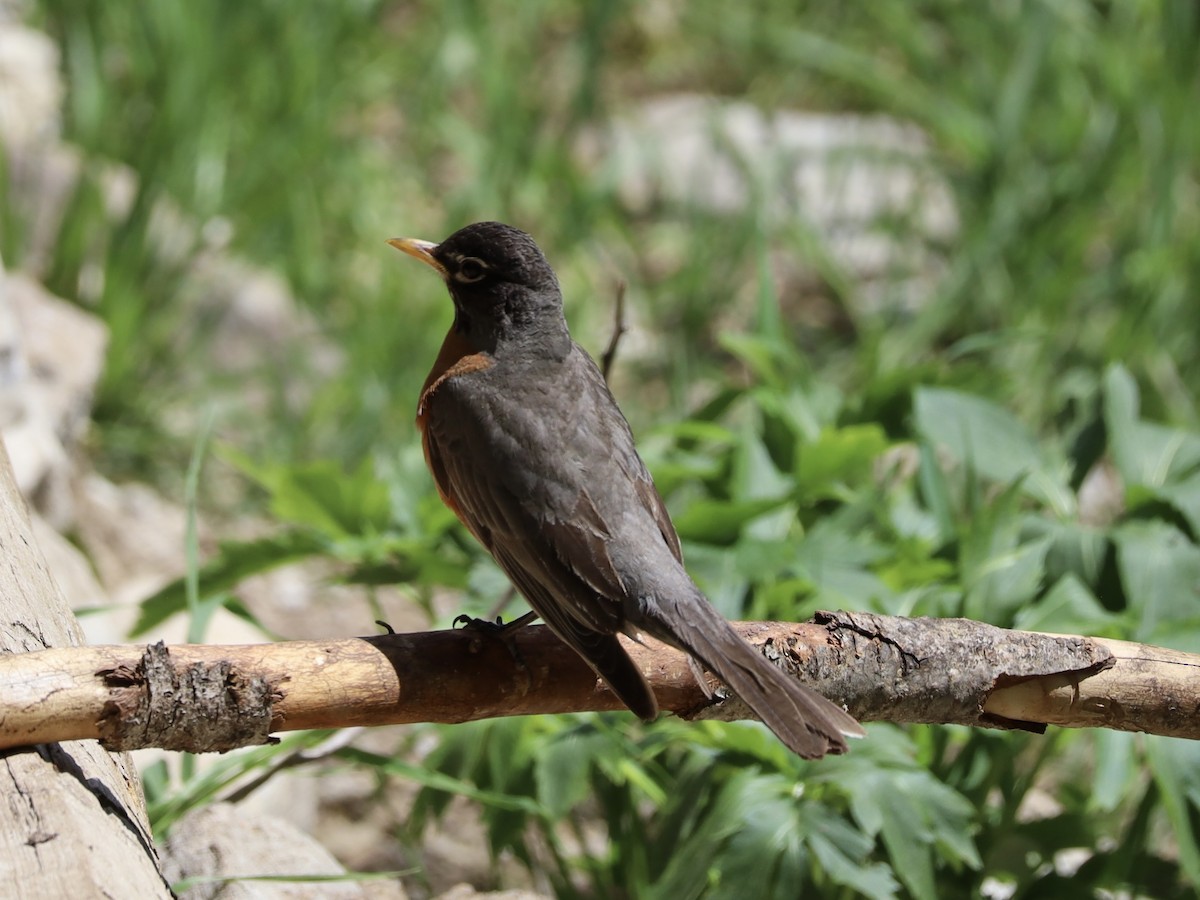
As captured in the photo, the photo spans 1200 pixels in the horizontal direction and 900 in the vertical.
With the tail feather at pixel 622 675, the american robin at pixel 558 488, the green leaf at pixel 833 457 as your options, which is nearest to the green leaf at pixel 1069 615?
the green leaf at pixel 833 457

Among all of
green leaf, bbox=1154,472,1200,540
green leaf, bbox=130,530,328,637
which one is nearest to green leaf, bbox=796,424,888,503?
green leaf, bbox=1154,472,1200,540

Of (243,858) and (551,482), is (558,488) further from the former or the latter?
(243,858)

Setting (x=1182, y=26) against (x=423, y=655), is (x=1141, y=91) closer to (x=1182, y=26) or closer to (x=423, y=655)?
(x=1182, y=26)

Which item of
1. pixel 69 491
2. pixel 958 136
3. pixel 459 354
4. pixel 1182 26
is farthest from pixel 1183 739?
pixel 1182 26

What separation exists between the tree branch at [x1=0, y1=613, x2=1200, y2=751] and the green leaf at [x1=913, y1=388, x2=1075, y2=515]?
1069 millimetres

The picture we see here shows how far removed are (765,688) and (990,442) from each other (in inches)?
67.5

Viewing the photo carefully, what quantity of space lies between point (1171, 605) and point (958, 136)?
4245 millimetres

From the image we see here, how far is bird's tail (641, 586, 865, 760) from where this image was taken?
2670mm

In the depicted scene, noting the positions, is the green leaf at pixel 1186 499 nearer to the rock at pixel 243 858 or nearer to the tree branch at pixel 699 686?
the tree branch at pixel 699 686

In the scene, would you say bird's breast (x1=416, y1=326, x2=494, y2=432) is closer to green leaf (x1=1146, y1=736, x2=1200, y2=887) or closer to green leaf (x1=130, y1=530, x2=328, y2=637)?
green leaf (x1=130, y1=530, x2=328, y2=637)

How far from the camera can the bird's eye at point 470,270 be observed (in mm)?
3922

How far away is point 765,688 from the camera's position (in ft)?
8.96

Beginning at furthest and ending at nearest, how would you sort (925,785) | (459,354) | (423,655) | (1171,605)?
(459,354)
(1171,605)
(925,785)
(423,655)

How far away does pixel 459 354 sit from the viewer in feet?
13.1
